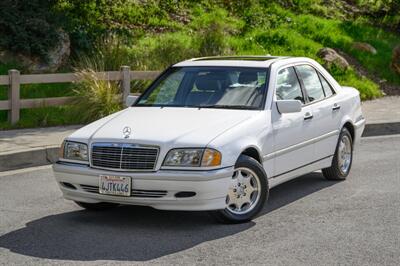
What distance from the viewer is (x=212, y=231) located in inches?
301

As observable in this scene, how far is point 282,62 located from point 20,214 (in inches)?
123

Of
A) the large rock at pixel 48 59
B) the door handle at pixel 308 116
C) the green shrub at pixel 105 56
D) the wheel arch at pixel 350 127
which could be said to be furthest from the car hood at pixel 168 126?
the large rock at pixel 48 59

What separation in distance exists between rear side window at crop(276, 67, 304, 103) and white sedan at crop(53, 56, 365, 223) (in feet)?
0.04

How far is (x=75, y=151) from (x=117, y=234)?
0.92 metres

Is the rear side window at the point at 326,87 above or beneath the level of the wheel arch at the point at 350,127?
above

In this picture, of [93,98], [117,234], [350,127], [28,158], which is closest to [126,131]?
[117,234]

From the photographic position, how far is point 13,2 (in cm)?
1797


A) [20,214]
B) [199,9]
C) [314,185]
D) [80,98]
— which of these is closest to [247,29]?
[199,9]

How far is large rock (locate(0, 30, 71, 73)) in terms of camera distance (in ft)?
56.2

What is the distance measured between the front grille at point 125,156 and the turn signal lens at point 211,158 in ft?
1.39

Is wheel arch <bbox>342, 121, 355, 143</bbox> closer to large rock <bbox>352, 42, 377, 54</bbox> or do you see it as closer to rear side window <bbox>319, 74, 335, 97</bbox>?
rear side window <bbox>319, 74, 335, 97</bbox>

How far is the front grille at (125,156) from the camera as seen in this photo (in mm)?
7555

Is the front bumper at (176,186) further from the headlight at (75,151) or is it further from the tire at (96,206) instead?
the tire at (96,206)

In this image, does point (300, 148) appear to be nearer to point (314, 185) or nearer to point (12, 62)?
A: point (314, 185)
